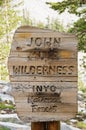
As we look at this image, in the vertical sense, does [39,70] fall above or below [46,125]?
above

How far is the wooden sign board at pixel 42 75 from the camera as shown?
9.87 feet

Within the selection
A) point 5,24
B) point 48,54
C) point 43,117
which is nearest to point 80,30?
point 48,54

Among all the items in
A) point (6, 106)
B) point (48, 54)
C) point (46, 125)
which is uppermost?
point (48, 54)

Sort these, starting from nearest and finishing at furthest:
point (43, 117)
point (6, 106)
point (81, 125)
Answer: point (43, 117) < point (81, 125) < point (6, 106)

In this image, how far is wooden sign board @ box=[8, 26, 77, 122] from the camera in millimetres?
3008

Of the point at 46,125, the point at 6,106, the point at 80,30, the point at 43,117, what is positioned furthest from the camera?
the point at 6,106

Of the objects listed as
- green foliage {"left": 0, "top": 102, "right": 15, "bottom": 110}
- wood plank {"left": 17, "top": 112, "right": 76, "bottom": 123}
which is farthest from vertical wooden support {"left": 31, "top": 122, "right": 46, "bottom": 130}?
green foliage {"left": 0, "top": 102, "right": 15, "bottom": 110}

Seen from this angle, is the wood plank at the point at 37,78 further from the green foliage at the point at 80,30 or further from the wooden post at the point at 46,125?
the green foliage at the point at 80,30

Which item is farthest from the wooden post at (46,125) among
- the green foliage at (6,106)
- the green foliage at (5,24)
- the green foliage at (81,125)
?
the green foliage at (5,24)

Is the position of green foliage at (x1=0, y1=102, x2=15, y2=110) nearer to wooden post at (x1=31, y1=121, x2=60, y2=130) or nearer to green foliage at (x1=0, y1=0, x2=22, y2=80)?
wooden post at (x1=31, y1=121, x2=60, y2=130)

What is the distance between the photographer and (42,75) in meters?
3.03

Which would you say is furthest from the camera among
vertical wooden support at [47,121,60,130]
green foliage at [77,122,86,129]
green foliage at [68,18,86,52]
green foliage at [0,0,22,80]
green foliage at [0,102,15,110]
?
green foliage at [0,0,22,80]

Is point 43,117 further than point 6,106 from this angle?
No

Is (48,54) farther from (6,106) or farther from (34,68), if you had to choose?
(6,106)
